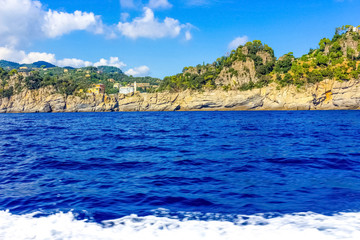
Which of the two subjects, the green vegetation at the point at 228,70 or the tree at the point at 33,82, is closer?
the green vegetation at the point at 228,70

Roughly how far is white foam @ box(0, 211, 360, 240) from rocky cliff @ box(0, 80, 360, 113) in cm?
9302

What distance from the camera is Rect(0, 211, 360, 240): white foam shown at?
16.5ft

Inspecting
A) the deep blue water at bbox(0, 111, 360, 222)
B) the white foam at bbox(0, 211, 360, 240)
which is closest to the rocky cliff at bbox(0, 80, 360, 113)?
the deep blue water at bbox(0, 111, 360, 222)

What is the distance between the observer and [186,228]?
5.28 metres

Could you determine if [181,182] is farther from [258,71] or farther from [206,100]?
[258,71]

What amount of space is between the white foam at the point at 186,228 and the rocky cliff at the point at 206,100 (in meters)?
93.0

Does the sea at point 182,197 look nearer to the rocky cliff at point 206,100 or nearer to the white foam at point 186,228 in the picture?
the white foam at point 186,228

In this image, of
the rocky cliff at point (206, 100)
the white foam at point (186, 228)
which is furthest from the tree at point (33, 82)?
the white foam at point (186, 228)

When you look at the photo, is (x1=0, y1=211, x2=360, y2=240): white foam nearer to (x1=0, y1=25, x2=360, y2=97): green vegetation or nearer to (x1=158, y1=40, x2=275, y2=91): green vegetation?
(x1=0, y1=25, x2=360, y2=97): green vegetation

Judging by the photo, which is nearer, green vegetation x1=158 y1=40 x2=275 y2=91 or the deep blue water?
the deep blue water

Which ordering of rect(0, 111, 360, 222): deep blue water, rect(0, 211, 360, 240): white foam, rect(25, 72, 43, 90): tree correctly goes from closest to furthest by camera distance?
rect(0, 211, 360, 240): white foam < rect(0, 111, 360, 222): deep blue water < rect(25, 72, 43, 90): tree

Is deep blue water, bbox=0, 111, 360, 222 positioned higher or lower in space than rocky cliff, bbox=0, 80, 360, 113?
lower

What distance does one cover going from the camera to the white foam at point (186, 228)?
16.5 ft

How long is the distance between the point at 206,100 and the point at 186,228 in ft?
355
